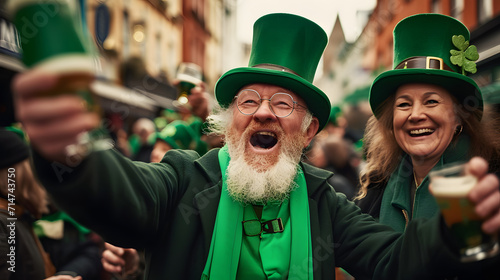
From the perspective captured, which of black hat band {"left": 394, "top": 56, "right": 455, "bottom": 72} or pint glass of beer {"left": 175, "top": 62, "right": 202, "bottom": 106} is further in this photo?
pint glass of beer {"left": 175, "top": 62, "right": 202, "bottom": 106}

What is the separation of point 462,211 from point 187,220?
1.12m

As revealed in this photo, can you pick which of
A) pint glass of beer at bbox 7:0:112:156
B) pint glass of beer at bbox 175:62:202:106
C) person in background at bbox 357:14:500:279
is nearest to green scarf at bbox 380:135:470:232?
person in background at bbox 357:14:500:279

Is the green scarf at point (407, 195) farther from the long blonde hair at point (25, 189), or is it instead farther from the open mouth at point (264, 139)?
the long blonde hair at point (25, 189)

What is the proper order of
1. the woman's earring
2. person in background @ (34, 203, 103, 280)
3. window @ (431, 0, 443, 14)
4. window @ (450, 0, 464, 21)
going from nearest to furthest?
the woman's earring, person in background @ (34, 203, 103, 280), window @ (450, 0, 464, 21), window @ (431, 0, 443, 14)

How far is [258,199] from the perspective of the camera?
6.74ft

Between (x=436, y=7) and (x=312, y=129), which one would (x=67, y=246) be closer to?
(x=312, y=129)

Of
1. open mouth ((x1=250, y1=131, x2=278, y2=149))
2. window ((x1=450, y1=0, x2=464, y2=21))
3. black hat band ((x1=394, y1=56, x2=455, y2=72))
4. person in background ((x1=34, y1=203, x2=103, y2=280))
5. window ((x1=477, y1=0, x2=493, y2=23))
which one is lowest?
person in background ((x1=34, y1=203, x2=103, y2=280))

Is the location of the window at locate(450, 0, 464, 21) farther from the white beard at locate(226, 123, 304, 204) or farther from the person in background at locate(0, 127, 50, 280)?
the person in background at locate(0, 127, 50, 280)

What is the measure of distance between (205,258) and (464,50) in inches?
72.7


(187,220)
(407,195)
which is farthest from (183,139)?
(407,195)

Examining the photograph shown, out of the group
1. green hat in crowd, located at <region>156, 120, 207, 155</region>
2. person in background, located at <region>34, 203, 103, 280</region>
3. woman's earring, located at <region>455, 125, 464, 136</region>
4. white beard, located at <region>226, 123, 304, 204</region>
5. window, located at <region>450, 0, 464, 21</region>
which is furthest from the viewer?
window, located at <region>450, 0, 464, 21</region>

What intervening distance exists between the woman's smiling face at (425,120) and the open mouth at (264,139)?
0.71 m

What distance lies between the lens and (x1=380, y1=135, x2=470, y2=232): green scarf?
2.21 metres

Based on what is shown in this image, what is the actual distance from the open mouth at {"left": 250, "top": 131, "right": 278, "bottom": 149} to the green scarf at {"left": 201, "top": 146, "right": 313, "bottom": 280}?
267mm
